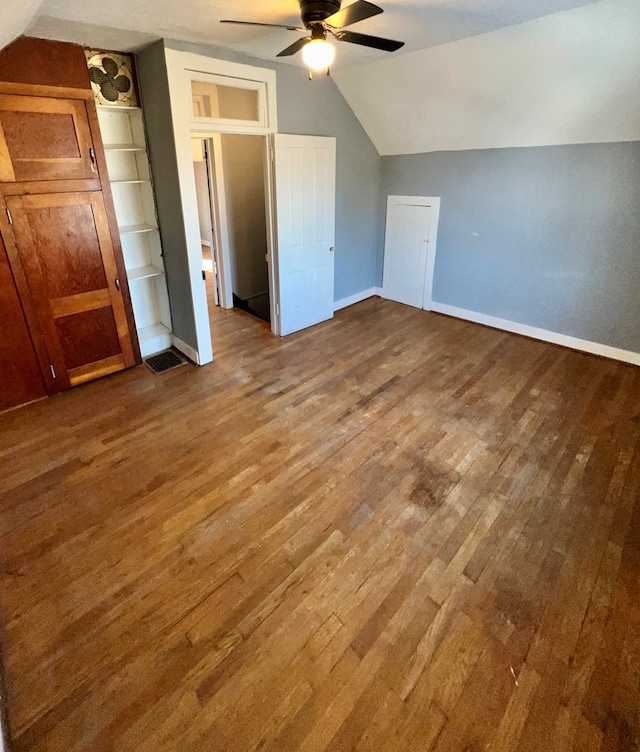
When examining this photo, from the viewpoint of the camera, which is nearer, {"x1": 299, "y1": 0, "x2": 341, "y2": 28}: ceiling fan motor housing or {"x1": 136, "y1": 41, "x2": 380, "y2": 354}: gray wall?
{"x1": 299, "y1": 0, "x2": 341, "y2": 28}: ceiling fan motor housing

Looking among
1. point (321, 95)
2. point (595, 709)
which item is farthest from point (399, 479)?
point (321, 95)

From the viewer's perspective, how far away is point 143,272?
12.9 feet

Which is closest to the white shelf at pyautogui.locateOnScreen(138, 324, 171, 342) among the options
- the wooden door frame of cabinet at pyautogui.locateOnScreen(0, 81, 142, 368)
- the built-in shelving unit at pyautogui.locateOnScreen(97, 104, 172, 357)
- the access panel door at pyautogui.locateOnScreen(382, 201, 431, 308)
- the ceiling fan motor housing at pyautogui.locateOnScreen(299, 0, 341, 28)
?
the built-in shelving unit at pyautogui.locateOnScreen(97, 104, 172, 357)

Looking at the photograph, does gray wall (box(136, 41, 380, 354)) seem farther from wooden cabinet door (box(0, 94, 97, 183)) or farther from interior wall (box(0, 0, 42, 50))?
interior wall (box(0, 0, 42, 50))

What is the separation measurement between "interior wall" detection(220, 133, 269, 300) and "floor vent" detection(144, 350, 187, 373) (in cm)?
161

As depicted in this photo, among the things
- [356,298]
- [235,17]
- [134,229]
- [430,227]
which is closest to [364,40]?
[235,17]

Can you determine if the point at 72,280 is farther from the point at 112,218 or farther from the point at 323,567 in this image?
the point at 323,567

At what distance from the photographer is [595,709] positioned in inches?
57.7

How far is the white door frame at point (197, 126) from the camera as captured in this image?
3037 mm

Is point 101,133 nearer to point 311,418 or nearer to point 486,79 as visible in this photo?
point 311,418

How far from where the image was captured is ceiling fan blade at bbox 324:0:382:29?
1955mm

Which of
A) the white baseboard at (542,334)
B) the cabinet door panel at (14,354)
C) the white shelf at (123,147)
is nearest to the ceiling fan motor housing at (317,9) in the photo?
the white shelf at (123,147)

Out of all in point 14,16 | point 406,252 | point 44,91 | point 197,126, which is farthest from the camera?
point 406,252

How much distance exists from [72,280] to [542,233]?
4.56 metres
